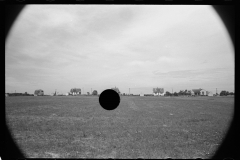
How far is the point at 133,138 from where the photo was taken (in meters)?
9.05

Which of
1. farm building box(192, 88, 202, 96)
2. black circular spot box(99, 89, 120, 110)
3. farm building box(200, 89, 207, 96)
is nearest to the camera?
black circular spot box(99, 89, 120, 110)

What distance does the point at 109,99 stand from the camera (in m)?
5.00

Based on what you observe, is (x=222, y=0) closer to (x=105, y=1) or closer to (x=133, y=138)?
(x=105, y=1)

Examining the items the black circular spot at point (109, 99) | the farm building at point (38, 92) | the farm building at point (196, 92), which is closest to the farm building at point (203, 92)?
the farm building at point (196, 92)

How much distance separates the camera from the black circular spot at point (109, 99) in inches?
195

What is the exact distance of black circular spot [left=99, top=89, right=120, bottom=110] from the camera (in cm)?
494

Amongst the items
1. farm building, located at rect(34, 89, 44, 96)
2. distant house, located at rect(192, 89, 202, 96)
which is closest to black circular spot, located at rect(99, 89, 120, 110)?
farm building, located at rect(34, 89, 44, 96)

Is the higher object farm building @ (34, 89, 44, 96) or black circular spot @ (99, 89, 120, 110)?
black circular spot @ (99, 89, 120, 110)

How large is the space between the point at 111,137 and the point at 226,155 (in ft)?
22.1

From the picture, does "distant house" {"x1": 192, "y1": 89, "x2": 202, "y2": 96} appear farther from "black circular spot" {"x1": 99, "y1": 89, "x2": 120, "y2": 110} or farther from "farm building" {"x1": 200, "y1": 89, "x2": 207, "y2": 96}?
"black circular spot" {"x1": 99, "y1": 89, "x2": 120, "y2": 110}

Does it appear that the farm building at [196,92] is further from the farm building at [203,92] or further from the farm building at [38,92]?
the farm building at [38,92]

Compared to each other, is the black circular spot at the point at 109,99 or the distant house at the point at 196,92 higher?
the black circular spot at the point at 109,99

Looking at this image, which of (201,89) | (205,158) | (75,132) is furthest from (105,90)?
(201,89)

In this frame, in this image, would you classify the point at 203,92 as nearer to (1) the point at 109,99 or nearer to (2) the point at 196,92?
(2) the point at 196,92
